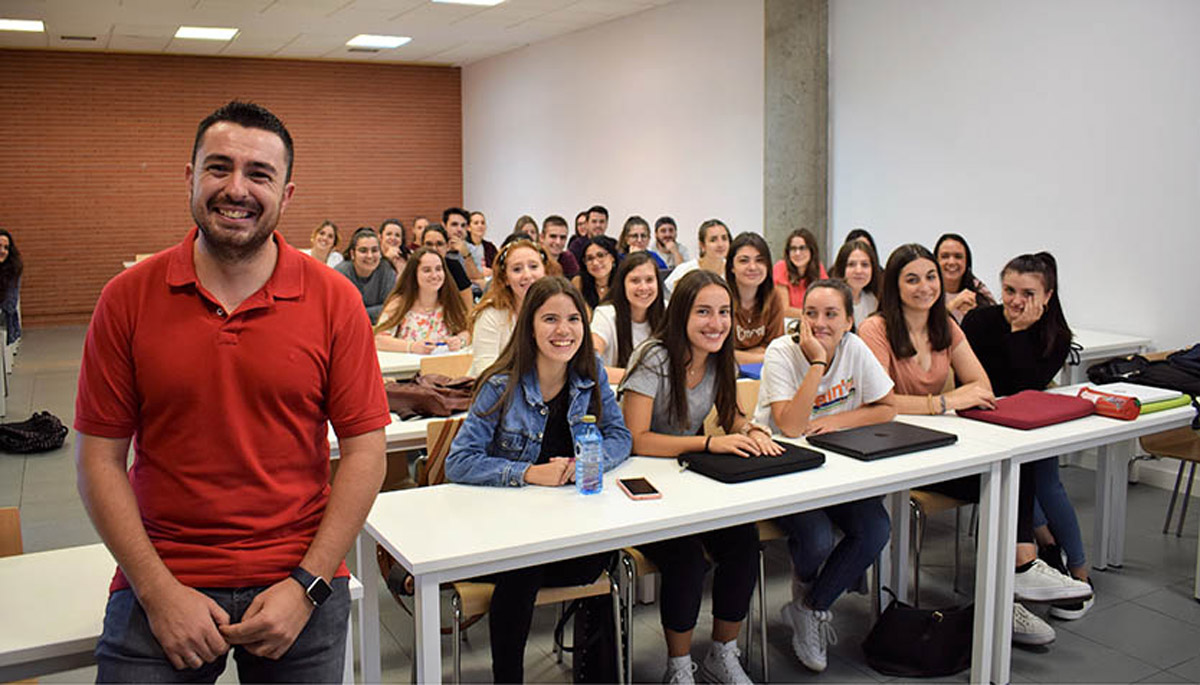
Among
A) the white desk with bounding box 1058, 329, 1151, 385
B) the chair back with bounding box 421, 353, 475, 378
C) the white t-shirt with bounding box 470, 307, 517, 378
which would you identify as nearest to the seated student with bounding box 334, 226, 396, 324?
the chair back with bounding box 421, 353, 475, 378

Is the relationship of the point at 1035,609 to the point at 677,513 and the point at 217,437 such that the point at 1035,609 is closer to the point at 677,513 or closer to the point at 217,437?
the point at 677,513

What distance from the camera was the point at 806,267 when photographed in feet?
20.7

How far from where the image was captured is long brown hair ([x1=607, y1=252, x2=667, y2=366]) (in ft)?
14.7

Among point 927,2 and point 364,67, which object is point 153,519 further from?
point 364,67

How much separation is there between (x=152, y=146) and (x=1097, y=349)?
12.1 metres

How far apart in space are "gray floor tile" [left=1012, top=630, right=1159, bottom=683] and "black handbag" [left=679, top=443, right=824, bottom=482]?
3.56 ft

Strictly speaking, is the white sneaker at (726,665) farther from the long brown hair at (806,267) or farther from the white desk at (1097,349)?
the long brown hair at (806,267)

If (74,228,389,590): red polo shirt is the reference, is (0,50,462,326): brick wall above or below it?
above

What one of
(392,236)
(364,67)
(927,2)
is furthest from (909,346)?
(364,67)

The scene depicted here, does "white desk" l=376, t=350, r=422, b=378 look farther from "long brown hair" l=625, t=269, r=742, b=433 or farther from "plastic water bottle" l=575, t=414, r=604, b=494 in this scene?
"plastic water bottle" l=575, t=414, r=604, b=494

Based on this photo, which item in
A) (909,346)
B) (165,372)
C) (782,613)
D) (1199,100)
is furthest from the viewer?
(1199,100)

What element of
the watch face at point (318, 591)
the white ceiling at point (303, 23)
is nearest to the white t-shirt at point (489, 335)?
the watch face at point (318, 591)

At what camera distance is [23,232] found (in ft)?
41.3

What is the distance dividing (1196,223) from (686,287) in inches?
145
